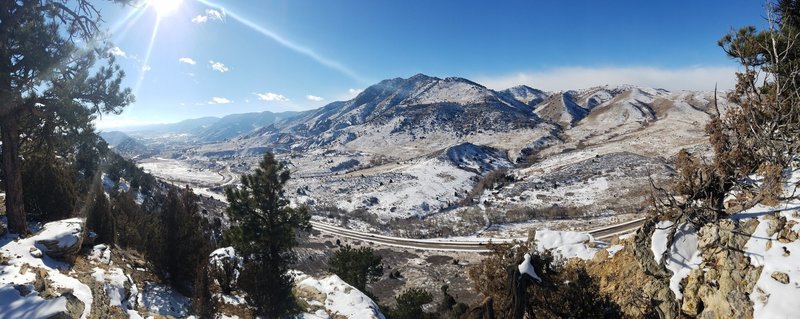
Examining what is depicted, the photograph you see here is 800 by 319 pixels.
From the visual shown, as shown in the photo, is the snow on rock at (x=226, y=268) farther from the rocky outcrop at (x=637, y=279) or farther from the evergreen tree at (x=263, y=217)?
the rocky outcrop at (x=637, y=279)

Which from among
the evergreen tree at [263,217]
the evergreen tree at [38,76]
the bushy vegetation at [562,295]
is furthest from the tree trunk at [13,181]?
the bushy vegetation at [562,295]

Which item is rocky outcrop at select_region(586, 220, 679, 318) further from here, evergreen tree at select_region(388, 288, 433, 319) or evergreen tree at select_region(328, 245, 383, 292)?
evergreen tree at select_region(328, 245, 383, 292)

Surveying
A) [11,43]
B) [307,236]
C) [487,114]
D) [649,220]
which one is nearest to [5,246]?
[11,43]

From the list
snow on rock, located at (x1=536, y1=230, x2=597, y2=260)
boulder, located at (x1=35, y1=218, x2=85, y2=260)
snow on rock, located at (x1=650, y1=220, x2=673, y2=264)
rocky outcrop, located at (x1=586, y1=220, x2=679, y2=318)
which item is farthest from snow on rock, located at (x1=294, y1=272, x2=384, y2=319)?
snow on rock, located at (x1=650, y1=220, x2=673, y2=264)

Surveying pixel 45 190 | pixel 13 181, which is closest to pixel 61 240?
pixel 13 181

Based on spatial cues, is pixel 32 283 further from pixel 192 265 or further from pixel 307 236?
pixel 307 236
